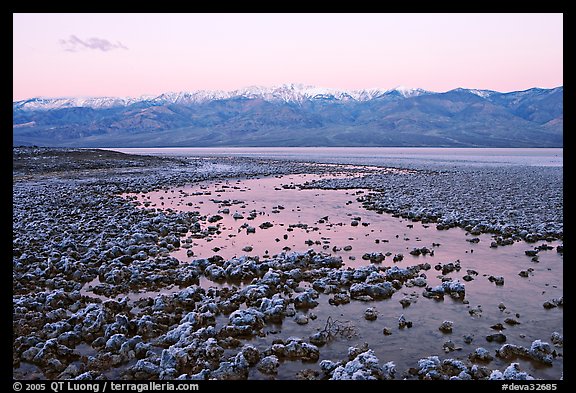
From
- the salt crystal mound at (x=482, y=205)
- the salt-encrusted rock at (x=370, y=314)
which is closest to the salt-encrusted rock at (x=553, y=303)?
the salt-encrusted rock at (x=370, y=314)

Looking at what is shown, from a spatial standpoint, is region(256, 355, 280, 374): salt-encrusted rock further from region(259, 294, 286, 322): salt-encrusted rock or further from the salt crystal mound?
the salt crystal mound

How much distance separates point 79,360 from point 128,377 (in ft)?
4.05

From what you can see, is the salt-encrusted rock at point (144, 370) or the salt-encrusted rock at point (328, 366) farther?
the salt-encrusted rock at point (328, 366)

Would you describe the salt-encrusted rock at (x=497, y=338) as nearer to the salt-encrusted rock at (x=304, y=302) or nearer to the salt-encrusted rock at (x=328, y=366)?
the salt-encrusted rock at (x=328, y=366)

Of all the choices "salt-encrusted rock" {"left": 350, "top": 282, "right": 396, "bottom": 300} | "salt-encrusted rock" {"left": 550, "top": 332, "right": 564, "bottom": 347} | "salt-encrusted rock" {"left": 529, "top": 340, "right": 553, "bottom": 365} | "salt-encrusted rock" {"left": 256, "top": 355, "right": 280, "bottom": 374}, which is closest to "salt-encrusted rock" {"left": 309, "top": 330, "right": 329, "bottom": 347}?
"salt-encrusted rock" {"left": 256, "top": 355, "right": 280, "bottom": 374}

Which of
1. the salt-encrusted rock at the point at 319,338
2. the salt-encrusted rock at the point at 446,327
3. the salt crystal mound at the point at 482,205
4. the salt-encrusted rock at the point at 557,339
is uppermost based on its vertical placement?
the salt crystal mound at the point at 482,205

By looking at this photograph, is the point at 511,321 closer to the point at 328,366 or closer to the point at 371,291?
the point at 371,291

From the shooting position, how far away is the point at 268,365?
7.11 m

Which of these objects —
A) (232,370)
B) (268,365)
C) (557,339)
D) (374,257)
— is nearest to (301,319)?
(268,365)

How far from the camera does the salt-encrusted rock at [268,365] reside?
7.03 meters

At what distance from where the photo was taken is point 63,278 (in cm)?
1176
